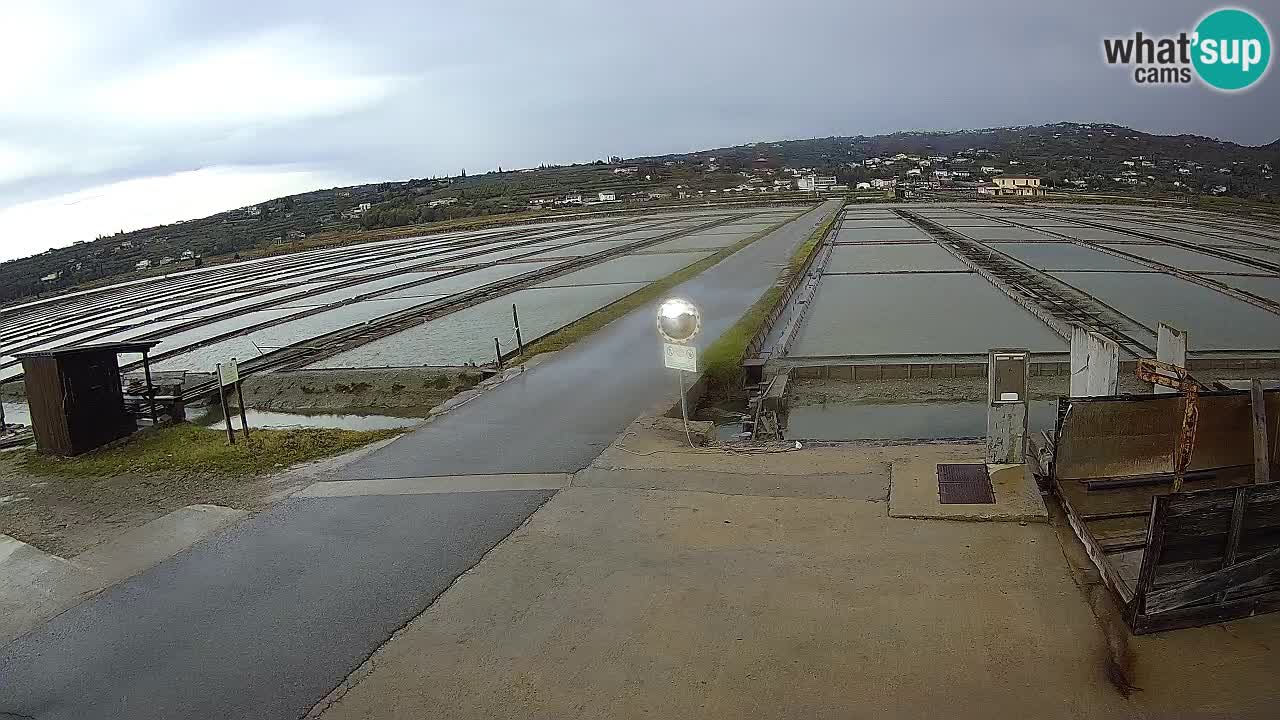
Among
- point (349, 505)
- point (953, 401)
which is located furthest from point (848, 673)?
point (953, 401)

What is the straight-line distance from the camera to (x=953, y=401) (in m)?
11.8

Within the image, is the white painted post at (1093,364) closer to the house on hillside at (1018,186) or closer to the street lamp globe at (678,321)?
the street lamp globe at (678,321)

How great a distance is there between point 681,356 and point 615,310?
10.8 meters

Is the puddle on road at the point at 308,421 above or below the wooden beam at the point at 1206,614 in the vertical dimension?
below

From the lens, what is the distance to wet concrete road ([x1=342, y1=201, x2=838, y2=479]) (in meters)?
8.31

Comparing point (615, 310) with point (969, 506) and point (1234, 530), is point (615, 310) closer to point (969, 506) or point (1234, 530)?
point (969, 506)

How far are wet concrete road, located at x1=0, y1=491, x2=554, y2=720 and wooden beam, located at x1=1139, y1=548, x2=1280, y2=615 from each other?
4.49 m

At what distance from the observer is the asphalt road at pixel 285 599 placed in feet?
15.1

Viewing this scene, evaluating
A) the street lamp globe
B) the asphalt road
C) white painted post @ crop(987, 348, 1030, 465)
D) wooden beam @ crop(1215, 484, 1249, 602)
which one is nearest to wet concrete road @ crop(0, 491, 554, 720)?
the asphalt road

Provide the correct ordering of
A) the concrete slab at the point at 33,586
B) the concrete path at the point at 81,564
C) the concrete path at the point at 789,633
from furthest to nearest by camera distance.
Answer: the concrete path at the point at 81,564
the concrete slab at the point at 33,586
the concrete path at the point at 789,633

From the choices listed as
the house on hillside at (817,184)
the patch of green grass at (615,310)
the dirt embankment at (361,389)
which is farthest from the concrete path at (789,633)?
the house on hillside at (817,184)

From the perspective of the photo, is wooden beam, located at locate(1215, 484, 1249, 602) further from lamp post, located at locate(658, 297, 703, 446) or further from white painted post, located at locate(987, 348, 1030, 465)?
lamp post, located at locate(658, 297, 703, 446)

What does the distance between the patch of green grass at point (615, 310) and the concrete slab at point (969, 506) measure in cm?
852

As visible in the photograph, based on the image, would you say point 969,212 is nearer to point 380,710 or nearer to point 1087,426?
point 1087,426
